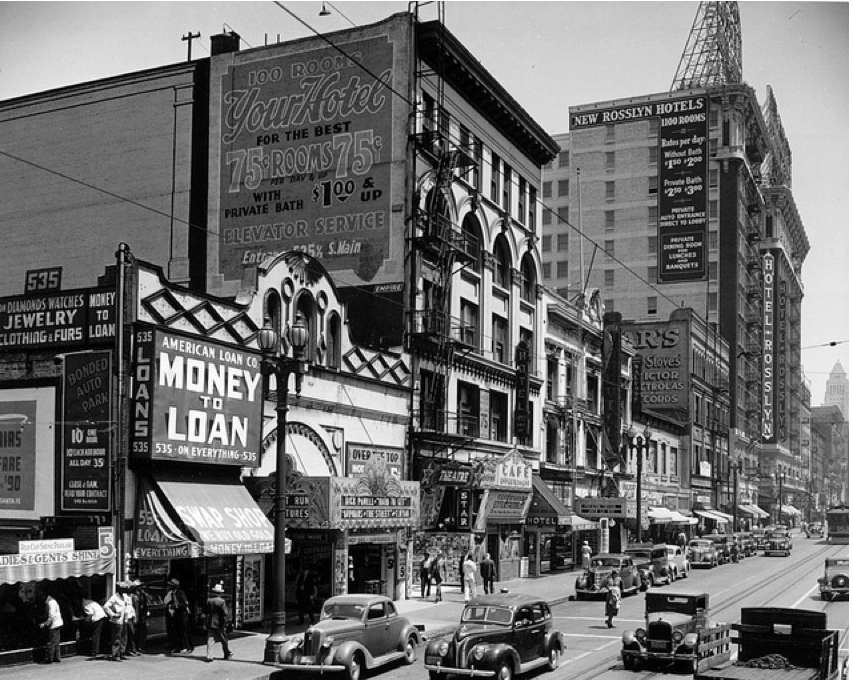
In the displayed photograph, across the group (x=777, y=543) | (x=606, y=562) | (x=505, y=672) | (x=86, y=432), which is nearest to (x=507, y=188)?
(x=606, y=562)

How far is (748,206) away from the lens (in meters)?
112

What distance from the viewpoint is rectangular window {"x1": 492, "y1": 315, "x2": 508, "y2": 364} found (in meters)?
47.8

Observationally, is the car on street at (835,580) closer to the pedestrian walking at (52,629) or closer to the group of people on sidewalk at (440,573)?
the group of people on sidewalk at (440,573)

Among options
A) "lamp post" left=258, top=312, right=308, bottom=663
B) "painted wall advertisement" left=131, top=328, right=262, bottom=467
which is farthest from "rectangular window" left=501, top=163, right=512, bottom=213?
"lamp post" left=258, top=312, right=308, bottom=663

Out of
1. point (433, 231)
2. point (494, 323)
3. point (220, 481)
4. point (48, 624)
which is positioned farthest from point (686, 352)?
point (48, 624)

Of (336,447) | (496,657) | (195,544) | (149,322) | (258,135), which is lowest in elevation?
(496,657)

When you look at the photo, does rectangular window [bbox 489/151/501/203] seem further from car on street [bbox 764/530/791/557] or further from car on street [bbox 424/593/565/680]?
car on street [bbox 764/530/791/557]

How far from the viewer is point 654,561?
4588 cm

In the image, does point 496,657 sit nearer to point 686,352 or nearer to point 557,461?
point 557,461

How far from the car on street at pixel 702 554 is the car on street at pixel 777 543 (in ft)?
43.9

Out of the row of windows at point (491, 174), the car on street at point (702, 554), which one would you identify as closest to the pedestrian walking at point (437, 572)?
the row of windows at point (491, 174)

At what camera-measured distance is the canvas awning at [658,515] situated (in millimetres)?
67062

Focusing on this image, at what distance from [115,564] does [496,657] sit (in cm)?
975

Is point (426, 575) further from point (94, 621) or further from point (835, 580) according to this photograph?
point (94, 621)
